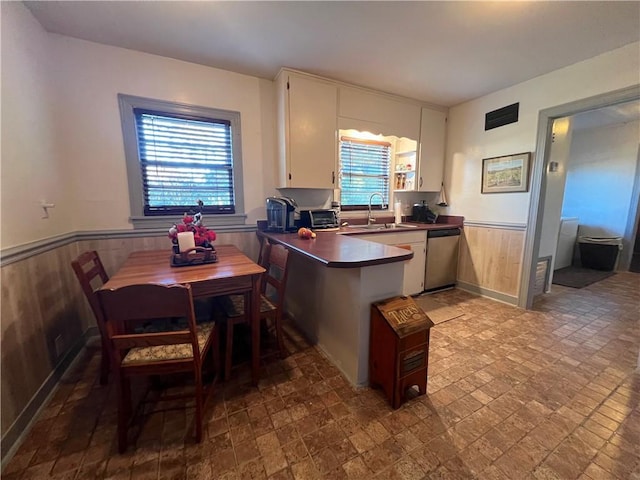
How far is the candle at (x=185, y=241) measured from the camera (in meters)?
1.71

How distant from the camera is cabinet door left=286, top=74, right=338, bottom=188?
98.8 inches

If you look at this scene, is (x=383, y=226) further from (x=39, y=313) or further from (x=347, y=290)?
(x=39, y=313)

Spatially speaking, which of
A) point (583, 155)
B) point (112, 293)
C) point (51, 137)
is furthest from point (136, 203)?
point (583, 155)

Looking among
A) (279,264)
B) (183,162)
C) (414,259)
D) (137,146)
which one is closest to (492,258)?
(414,259)

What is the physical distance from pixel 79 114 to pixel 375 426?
306 centimetres

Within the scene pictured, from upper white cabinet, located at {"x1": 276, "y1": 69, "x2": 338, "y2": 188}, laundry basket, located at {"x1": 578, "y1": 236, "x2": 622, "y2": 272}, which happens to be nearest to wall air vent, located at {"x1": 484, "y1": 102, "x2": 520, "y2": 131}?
upper white cabinet, located at {"x1": 276, "y1": 69, "x2": 338, "y2": 188}

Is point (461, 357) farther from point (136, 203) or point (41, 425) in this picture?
point (136, 203)

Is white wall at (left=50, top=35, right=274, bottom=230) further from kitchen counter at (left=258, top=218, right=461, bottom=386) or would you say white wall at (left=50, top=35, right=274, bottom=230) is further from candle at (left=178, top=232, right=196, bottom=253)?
kitchen counter at (left=258, top=218, right=461, bottom=386)

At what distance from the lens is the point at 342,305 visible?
67.7 inches

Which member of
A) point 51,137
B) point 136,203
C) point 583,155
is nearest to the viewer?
point 51,137

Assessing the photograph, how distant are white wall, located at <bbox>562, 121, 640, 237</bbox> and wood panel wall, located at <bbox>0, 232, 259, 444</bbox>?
686cm

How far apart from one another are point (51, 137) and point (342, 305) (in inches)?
96.0

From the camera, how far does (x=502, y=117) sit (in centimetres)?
291

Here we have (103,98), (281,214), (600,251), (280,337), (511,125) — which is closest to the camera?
(280,337)
